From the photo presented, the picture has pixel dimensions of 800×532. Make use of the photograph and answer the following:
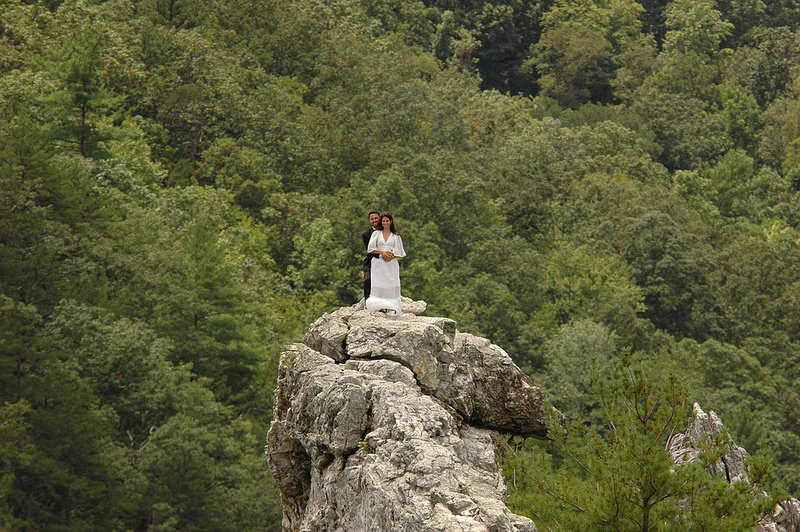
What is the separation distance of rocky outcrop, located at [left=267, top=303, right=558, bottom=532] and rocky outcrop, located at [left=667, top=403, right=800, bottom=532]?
2.40 meters

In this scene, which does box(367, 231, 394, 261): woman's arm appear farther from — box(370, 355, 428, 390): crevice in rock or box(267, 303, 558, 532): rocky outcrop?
box(370, 355, 428, 390): crevice in rock

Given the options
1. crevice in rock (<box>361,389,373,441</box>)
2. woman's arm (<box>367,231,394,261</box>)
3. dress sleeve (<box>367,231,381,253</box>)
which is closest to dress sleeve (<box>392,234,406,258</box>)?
woman's arm (<box>367,231,394,261</box>)

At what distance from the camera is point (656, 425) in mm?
17281

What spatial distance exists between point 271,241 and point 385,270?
35.5 m

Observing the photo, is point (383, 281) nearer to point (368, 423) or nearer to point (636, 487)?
point (368, 423)

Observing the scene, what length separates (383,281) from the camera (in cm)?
1836

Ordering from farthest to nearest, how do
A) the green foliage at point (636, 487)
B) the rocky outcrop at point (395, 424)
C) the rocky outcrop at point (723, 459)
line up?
1. the rocky outcrop at point (723, 459)
2. the green foliage at point (636, 487)
3. the rocky outcrop at point (395, 424)

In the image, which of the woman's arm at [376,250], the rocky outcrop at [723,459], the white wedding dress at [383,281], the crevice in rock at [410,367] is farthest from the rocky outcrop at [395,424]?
the rocky outcrop at [723,459]

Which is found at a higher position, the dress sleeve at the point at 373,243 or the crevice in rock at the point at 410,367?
the dress sleeve at the point at 373,243

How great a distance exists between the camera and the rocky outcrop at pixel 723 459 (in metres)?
18.0

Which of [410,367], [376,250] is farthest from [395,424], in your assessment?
[376,250]

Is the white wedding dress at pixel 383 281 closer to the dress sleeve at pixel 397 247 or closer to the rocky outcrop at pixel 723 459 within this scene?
the dress sleeve at pixel 397 247

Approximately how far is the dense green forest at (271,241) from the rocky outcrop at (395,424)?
103cm

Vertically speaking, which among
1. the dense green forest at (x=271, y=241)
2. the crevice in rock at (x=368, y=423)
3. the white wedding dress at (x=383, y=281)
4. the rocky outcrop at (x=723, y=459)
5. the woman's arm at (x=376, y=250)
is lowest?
the dense green forest at (x=271, y=241)
